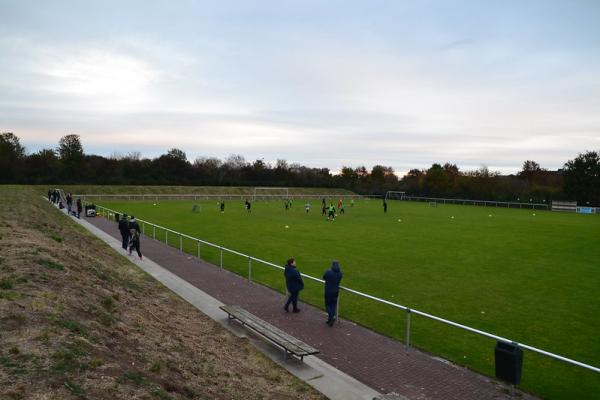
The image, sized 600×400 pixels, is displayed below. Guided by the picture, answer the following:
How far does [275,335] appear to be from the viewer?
8.74m

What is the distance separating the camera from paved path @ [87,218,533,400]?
7.34 metres

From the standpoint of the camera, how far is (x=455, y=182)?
93750mm

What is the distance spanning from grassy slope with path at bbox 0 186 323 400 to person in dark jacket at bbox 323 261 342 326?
91.1 inches

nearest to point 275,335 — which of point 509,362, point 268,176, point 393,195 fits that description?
point 509,362

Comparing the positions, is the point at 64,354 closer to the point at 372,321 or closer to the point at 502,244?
the point at 372,321

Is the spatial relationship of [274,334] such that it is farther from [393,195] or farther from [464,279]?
[393,195]

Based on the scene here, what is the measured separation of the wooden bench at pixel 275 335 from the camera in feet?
26.3

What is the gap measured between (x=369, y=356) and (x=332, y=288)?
81.8 inches

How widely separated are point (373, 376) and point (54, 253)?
392 inches

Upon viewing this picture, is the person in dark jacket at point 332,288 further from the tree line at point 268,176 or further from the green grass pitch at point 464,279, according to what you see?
the tree line at point 268,176

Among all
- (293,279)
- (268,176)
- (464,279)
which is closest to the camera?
(293,279)

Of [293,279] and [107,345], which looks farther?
[293,279]

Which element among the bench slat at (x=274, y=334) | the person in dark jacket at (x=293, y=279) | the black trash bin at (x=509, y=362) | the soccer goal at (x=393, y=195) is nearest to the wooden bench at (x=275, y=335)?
the bench slat at (x=274, y=334)

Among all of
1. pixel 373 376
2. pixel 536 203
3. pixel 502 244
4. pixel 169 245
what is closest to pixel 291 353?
pixel 373 376
